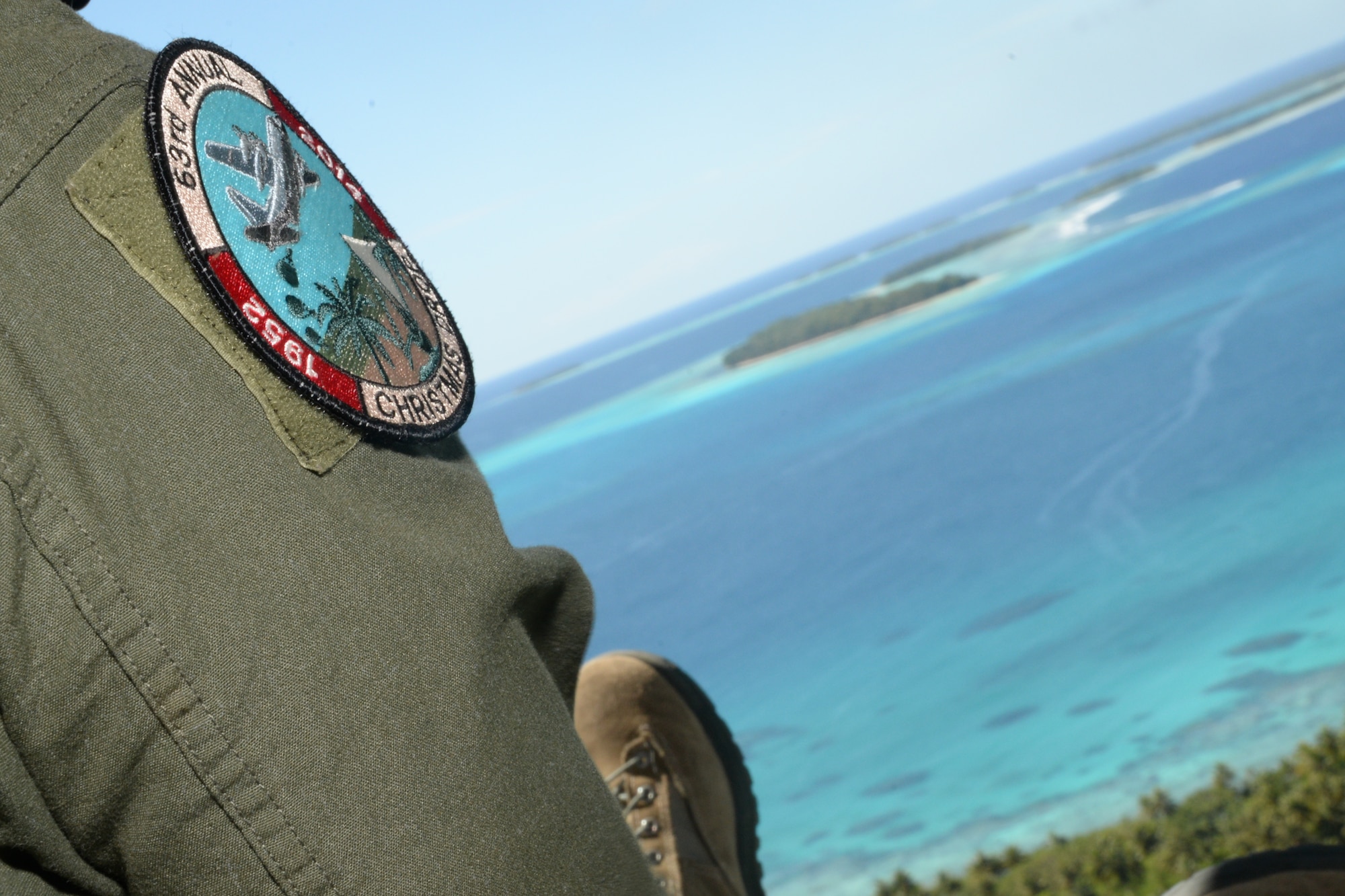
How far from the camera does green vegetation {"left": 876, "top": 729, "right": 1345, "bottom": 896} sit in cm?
186

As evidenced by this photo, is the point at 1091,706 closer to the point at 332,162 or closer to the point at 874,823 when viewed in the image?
the point at 874,823

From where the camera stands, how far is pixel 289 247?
542mm

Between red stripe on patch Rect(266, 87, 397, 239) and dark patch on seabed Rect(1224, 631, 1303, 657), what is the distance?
4.46 meters

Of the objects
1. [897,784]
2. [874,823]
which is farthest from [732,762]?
[897,784]

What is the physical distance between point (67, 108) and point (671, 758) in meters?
1.36

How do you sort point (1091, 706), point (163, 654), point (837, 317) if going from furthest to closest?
point (837, 317)
point (1091, 706)
point (163, 654)

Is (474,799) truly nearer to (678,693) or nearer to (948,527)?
(678,693)

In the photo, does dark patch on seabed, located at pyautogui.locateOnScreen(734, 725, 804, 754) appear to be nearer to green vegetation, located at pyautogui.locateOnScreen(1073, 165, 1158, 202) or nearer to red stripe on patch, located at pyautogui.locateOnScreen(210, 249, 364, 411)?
red stripe on patch, located at pyautogui.locateOnScreen(210, 249, 364, 411)

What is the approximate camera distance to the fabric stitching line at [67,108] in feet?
1.57

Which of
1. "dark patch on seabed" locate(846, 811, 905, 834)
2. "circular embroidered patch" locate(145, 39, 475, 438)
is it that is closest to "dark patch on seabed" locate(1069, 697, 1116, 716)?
"dark patch on seabed" locate(846, 811, 905, 834)

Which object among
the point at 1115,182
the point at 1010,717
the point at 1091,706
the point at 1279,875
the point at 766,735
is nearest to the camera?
the point at 1279,875

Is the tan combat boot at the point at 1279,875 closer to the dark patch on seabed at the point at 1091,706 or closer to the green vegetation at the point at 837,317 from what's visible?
the dark patch on seabed at the point at 1091,706

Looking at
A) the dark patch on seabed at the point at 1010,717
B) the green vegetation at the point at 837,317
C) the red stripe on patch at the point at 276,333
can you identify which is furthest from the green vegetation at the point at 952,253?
the red stripe on patch at the point at 276,333

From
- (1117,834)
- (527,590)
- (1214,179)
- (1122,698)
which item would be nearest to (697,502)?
(1122,698)
